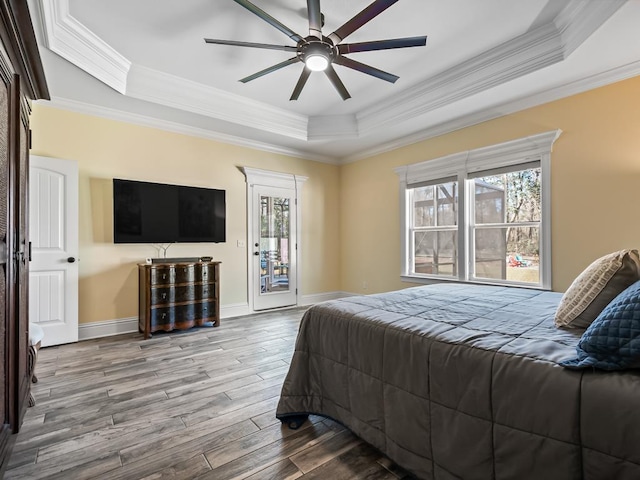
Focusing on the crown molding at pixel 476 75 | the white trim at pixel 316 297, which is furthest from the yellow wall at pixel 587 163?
the white trim at pixel 316 297

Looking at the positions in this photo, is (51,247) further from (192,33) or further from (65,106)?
(192,33)

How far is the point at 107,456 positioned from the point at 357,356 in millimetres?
1412

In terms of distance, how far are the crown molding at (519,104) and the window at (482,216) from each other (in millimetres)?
379

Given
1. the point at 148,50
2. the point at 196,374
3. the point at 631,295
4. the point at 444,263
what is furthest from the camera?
the point at 444,263

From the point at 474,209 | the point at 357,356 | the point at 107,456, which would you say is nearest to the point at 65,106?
the point at 107,456

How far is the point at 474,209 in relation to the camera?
4.07 m

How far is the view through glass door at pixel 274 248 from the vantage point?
→ 4.98 metres

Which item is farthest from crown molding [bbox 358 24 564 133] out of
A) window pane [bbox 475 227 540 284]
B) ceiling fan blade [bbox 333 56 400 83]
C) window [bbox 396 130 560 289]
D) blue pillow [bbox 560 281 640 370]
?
blue pillow [bbox 560 281 640 370]

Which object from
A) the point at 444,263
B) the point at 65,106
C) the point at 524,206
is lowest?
the point at 444,263

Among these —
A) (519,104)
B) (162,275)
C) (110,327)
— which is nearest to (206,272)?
(162,275)

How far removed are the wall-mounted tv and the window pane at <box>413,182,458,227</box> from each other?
289 cm

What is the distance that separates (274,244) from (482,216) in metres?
3.08

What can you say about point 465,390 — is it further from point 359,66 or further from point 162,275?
point 162,275

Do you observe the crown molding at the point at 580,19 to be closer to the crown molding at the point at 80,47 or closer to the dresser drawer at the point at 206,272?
the crown molding at the point at 80,47
